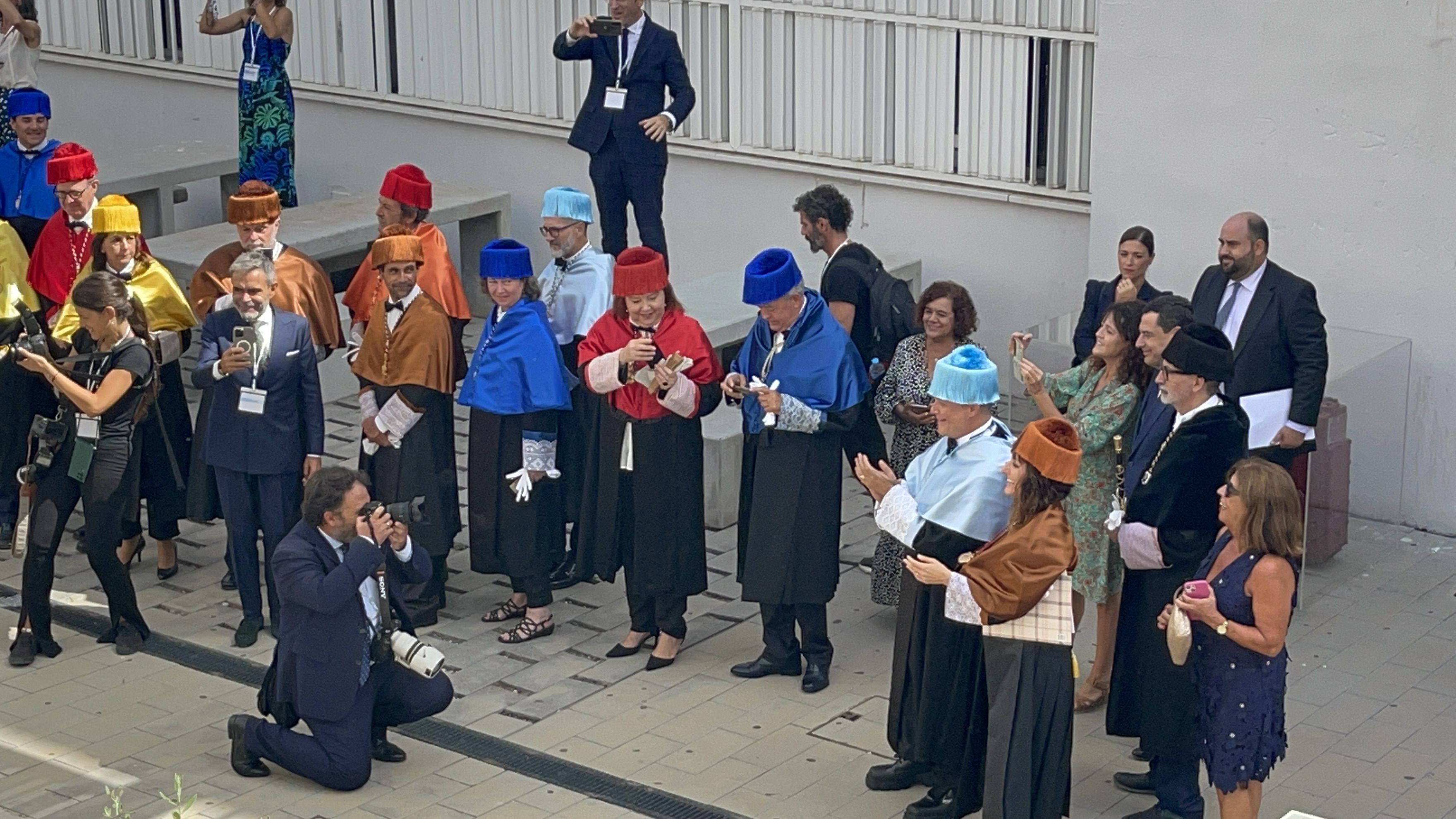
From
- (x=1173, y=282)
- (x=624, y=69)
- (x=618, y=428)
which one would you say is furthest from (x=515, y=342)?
(x=1173, y=282)

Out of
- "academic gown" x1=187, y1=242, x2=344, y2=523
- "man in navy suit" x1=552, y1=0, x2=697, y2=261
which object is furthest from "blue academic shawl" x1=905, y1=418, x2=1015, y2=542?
"man in navy suit" x1=552, y1=0, x2=697, y2=261

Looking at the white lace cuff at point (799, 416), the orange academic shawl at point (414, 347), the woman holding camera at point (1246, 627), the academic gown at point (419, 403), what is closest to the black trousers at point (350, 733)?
the academic gown at point (419, 403)

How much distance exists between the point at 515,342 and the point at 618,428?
62 cm

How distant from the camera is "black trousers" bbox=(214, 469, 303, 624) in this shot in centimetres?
851

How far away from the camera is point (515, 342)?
27.6ft

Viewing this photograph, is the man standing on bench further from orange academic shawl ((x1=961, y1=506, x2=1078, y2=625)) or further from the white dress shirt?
orange academic shawl ((x1=961, y1=506, x2=1078, y2=625))

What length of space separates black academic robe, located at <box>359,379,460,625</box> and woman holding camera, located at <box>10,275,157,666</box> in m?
0.98

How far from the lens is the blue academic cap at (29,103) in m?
10.7

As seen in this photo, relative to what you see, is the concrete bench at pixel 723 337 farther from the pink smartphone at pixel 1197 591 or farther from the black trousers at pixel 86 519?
the pink smartphone at pixel 1197 591

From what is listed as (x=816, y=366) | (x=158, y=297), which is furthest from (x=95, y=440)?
(x=816, y=366)

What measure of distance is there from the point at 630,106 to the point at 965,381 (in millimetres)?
4751

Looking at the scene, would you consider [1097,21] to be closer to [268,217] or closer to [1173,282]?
[1173,282]

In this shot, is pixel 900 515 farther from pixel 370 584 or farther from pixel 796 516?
pixel 370 584

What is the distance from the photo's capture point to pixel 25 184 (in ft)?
35.4
